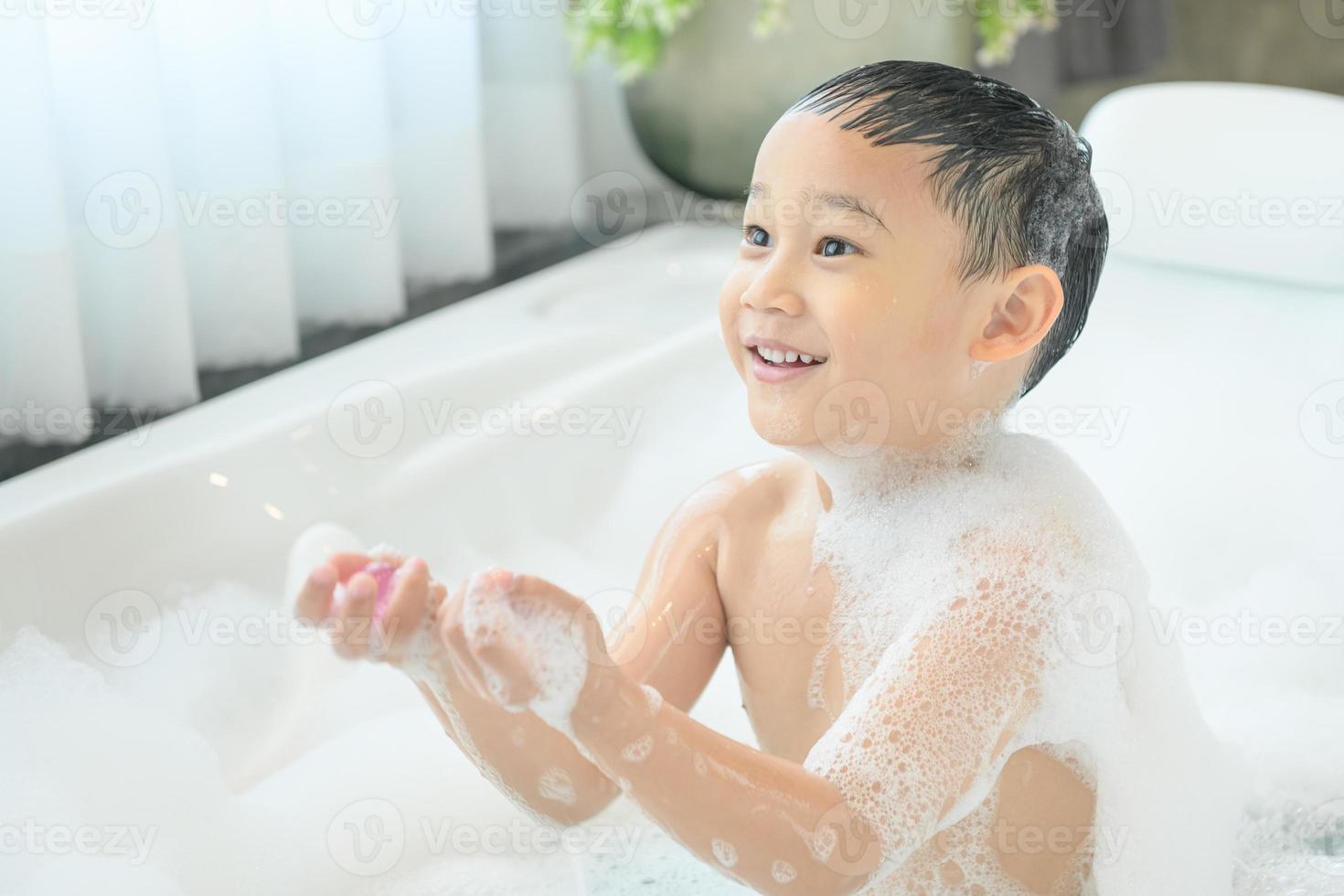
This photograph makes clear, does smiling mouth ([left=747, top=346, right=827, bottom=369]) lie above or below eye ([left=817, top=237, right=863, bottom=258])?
below

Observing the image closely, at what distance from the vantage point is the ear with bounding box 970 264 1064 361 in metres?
0.86

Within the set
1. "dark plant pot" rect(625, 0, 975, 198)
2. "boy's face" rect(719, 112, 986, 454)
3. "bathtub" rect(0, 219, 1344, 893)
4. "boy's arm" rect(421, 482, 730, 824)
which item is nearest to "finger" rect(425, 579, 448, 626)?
"boy's arm" rect(421, 482, 730, 824)

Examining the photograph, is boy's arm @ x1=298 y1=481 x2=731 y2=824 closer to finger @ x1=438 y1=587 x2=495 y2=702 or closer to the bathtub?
finger @ x1=438 y1=587 x2=495 y2=702

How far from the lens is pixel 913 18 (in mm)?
1994

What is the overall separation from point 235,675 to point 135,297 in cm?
41

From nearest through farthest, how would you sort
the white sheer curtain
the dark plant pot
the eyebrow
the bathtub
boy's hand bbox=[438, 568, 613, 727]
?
1. boy's hand bbox=[438, 568, 613, 727]
2. the eyebrow
3. the bathtub
4. the white sheer curtain
5. the dark plant pot

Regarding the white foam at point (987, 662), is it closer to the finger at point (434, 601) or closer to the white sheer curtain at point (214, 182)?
the finger at point (434, 601)

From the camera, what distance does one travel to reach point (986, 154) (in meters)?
0.84

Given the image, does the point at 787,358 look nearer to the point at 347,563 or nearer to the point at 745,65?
the point at 347,563

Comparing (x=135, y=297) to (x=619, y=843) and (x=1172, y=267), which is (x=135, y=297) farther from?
(x=1172, y=267)

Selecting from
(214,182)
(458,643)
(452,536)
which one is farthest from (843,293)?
(214,182)

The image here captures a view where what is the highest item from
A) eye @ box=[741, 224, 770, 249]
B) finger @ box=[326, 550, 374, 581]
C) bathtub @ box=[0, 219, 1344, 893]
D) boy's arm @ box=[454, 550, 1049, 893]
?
eye @ box=[741, 224, 770, 249]

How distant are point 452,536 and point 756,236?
758 mm

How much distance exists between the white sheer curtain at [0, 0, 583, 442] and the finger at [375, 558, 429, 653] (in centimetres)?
82
